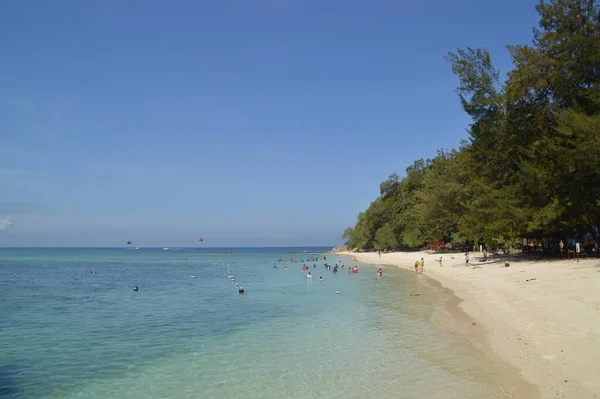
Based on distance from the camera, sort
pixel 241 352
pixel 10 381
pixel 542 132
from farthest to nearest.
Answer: pixel 542 132, pixel 241 352, pixel 10 381

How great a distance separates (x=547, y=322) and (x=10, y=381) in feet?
57.0

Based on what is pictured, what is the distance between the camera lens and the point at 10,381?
1297 cm

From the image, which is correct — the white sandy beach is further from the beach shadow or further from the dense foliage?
the beach shadow

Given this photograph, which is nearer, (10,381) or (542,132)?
(10,381)

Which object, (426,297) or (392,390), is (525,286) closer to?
(426,297)

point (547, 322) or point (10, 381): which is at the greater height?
point (547, 322)

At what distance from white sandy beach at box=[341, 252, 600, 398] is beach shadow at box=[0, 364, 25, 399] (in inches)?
515

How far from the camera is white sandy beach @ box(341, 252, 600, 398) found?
10.3 m

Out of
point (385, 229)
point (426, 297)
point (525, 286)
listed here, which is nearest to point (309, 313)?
point (426, 297)

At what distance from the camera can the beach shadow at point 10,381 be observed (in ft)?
38.8

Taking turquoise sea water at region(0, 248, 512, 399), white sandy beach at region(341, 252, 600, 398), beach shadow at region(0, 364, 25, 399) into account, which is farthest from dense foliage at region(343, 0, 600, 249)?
beach shadow at region(0, 364, 25, 399)

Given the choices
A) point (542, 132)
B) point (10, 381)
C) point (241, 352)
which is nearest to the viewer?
point (10, 381)

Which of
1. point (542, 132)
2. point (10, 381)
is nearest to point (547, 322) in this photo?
point (10, 381)

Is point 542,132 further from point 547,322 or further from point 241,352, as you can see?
point 241,352
